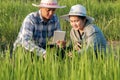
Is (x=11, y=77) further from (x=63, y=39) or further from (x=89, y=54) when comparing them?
(x=63, y=39)

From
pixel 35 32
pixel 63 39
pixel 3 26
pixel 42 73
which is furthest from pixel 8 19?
pixel 42 73

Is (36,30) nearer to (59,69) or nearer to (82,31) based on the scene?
(82,31)

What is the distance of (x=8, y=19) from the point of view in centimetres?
752

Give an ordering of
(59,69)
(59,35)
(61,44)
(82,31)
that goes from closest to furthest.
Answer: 1. (59,69)
2. (61,44)
3. (59,35)
4. (82,31)

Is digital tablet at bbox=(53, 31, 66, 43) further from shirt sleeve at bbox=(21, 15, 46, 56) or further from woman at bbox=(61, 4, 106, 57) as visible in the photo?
shirt sleeve at bbox=(21, 15, 46, 56)

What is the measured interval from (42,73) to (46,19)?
1.55m

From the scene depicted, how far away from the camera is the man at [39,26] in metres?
4.25

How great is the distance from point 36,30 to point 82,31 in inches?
21.5

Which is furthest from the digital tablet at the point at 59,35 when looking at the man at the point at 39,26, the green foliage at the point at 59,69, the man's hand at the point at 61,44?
the green foliage at the point at 59,69

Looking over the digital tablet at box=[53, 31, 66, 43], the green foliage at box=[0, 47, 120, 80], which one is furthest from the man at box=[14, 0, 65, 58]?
the green foliage at box=[0, 47, 120, 80]

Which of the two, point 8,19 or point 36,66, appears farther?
point 8,19

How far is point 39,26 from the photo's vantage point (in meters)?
4.49

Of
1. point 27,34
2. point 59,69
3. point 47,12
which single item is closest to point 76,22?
point 47,12

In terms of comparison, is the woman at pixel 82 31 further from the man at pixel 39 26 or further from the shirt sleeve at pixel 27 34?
the shirt sleeve at pixel 27 34
